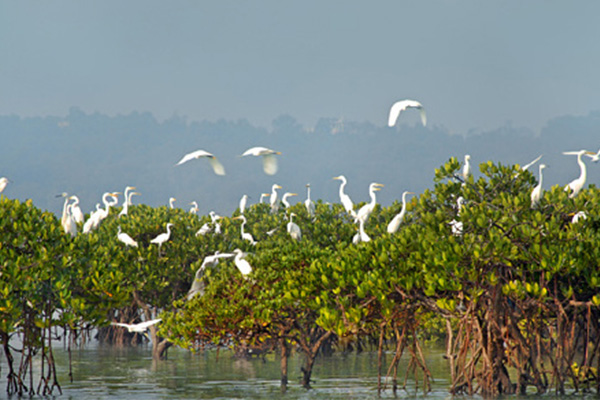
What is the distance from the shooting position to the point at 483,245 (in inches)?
679

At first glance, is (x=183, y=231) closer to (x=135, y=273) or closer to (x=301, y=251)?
(x=135, y=273)

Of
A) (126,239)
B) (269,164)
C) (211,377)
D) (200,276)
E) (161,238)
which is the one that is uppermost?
(269,164)

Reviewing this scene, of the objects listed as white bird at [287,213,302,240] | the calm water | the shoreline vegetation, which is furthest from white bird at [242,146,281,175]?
the calm water

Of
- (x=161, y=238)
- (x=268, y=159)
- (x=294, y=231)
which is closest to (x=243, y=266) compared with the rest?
(x=268, y=159)

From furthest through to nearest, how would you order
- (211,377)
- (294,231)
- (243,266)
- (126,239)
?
1. (126,239)
2. (294,231)
3. (211,377)
4. (243,266)

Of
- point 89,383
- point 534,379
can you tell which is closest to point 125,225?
point 89,383

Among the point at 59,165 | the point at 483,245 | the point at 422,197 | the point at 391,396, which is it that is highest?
the point at 59,165

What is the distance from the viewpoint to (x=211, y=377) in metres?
27.2

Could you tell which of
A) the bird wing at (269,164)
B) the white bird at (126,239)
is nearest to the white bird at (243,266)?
the bird wing at (269,164)

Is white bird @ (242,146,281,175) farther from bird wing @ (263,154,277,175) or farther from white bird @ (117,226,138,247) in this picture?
white bird @ (117,226,138,247)

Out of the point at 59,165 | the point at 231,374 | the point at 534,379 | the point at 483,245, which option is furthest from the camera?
the point at 59,165

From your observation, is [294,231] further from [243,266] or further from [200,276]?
[243,266]

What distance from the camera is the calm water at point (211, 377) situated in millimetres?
22453

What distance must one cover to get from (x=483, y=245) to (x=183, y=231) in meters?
14.7
